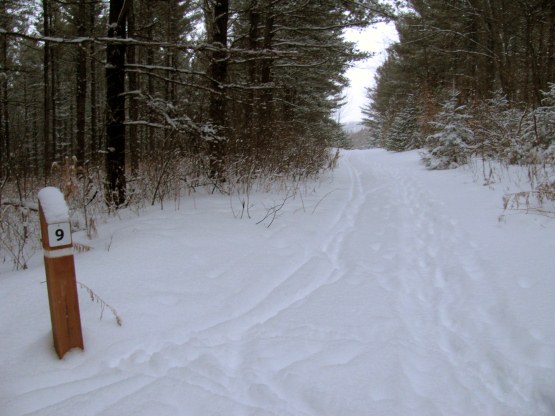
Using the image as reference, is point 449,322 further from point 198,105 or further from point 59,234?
point 198,105

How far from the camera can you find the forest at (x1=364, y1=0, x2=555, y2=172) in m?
7.61

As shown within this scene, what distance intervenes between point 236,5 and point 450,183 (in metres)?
8.23

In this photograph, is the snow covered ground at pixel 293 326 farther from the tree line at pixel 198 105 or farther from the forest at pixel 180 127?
the tree line at pixel 198 105

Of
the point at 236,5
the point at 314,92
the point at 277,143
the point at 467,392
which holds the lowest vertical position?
the point at 467,392

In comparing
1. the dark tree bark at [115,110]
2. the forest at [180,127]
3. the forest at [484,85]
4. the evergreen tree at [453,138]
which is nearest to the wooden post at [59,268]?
the forest at [180,127]

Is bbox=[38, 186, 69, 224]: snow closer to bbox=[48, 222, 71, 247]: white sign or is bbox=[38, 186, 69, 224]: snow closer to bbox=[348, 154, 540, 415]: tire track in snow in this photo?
bbox=[48, 222, 71, 247]: white sign

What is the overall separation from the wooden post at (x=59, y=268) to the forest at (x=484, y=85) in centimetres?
532

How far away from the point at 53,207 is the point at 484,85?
17.6m

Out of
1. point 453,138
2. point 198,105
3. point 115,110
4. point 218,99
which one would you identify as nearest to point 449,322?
point 115,110

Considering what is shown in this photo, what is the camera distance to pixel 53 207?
1.79 meters

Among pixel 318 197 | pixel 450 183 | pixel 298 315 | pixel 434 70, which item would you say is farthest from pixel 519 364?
pixel 434 70

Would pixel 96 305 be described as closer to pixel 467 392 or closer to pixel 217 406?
pixel 217 406

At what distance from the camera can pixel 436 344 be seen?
85.0 inches

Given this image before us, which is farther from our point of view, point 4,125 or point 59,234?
point 4,125
